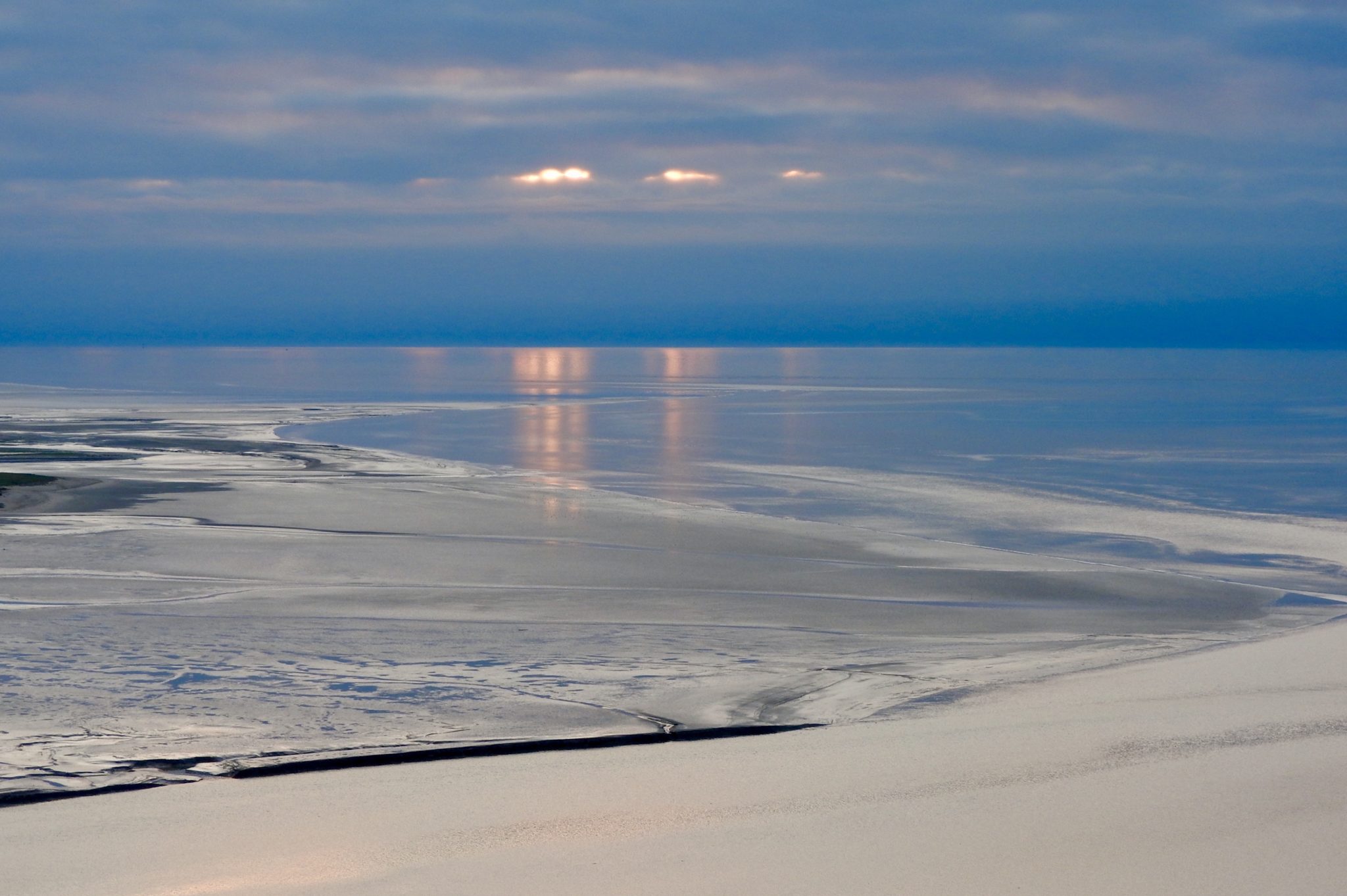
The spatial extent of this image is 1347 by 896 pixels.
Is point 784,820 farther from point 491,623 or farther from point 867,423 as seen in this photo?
point 867,423

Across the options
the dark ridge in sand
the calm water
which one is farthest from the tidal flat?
the calm water

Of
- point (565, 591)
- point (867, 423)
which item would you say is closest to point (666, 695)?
point (565, 591)

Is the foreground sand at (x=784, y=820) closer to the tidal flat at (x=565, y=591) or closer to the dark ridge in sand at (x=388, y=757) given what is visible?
the dark ridge in sand at (x=388, y=757)

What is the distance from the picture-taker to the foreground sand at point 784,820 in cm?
512

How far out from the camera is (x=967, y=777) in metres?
6.38

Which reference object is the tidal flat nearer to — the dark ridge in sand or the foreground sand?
the dark ridge in sand

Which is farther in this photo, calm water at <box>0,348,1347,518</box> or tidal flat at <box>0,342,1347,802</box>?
calm water at <box>0,348,1347,518</box>

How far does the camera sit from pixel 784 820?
A: 5.78 meters

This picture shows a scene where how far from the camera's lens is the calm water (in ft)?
75.7

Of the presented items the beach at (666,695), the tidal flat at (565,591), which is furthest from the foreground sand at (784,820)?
the tidal flat at (565,591)

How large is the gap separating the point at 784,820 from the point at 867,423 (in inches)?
1231

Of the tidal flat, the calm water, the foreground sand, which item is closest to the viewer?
the foreground sand

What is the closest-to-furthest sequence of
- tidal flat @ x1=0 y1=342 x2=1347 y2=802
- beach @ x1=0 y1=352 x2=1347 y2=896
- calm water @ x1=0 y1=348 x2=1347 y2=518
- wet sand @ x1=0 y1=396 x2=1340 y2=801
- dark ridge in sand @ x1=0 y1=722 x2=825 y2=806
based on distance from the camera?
beach @ x1=0 y1=352 x2=1347 y2=896, dark ridge in sand @ x1=0 y1=722 x2=825 y2=806, wet sand @ x1=0 y1=396 x2=1340 y2=801, tidal flat @ x1=0 y1=342 x2=1347 y2=802, calm water @ x1=0 y1=348 x2=1347 y2=518

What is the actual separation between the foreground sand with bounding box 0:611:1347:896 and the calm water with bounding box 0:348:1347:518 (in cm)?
1275
